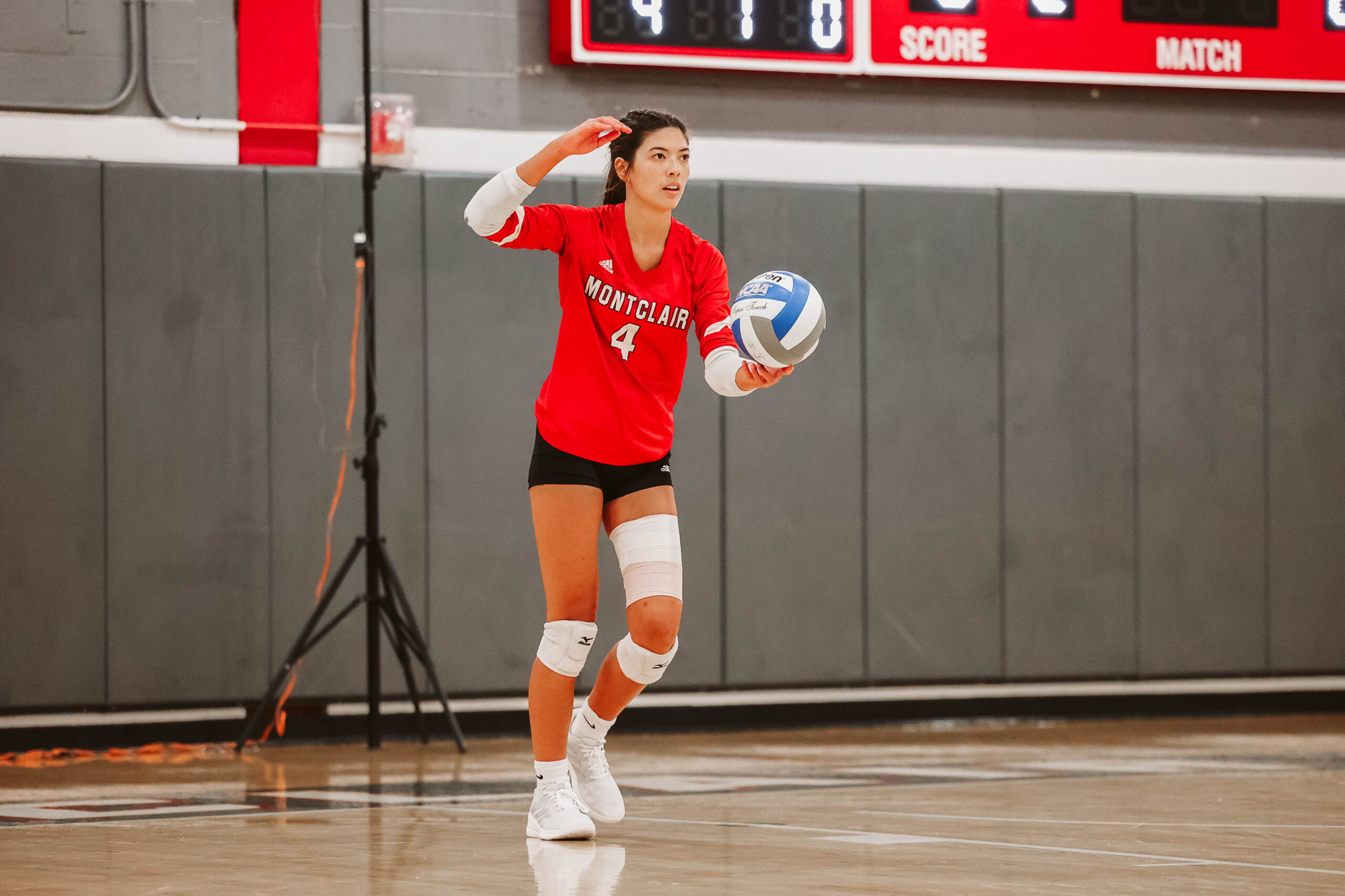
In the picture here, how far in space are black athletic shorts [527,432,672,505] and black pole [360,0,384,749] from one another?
8.18 ft

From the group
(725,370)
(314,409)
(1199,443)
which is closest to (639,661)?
(725,370)

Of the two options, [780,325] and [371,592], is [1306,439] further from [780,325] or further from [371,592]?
[780,325]

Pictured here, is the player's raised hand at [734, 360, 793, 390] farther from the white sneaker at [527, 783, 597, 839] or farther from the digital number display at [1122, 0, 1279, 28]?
the digital number display at [1122, 0, 1279, 28]

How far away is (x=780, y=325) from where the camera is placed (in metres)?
3.74

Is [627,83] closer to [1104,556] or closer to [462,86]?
[462,86]

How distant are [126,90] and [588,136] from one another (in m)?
3.85

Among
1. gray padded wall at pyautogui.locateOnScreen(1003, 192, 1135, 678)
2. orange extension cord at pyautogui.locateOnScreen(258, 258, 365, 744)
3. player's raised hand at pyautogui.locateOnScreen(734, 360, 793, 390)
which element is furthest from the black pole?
gray padded wall at pyautogui.locateOnScreen(1003, 192, 1135, 678)

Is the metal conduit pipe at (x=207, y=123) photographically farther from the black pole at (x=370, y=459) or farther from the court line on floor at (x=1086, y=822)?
the court line on floor at (x=1086, y=822)

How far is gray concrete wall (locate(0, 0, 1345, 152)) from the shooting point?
6961 mm

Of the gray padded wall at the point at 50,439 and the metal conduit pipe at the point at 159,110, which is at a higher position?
the metal conduit pipe at the point at 159,110

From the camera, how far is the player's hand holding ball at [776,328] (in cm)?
373

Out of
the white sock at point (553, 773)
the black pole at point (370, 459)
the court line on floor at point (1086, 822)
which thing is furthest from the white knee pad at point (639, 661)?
the black pole at point (370, 459)

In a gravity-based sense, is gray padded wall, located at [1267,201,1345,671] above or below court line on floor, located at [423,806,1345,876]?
above

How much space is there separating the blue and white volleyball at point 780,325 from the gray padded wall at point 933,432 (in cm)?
393
